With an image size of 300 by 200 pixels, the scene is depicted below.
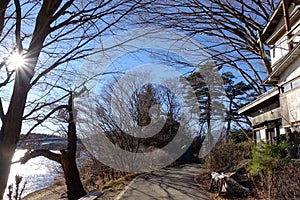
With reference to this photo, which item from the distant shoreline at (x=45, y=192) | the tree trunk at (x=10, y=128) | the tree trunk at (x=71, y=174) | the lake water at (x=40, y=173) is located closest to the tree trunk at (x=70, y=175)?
the tree trunk at (x=71, y=174)

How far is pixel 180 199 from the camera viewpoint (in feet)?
27.3

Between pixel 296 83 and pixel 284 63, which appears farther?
pixel 284 63

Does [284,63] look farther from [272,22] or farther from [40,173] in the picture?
[40,173]

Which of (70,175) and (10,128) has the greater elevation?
(10,128)

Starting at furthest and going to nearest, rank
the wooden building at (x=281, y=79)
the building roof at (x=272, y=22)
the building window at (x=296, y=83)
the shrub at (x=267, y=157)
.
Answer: the building roof at (x=272, y=22)
the wooden building at (x=281, y=79)
the building window at (x=296, y=83)
the shrub at (x=267, y=157)

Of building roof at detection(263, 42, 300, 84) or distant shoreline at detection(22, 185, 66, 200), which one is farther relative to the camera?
distant shoreline at detection(22, 185, 66, 200)

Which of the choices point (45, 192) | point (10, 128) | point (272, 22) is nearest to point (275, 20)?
point (272, 22)

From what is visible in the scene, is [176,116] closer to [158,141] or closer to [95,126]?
[158,141]

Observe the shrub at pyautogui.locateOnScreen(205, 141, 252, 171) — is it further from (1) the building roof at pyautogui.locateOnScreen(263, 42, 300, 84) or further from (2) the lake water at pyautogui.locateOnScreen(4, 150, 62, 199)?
(2) the lake water at pyautogui.locateOnScreen(4, 150, 62, 199)

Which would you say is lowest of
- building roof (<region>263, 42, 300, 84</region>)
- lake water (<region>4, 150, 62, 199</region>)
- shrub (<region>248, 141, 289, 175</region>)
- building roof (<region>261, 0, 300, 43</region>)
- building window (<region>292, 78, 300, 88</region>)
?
lake water (<region>4, 150, 62, 199</region>)

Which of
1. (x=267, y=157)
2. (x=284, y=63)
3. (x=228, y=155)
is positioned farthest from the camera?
(x=228, y=155)

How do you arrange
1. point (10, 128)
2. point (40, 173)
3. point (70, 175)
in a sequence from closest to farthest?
point (10, 128)
point (70, 175)
point (40, 173)

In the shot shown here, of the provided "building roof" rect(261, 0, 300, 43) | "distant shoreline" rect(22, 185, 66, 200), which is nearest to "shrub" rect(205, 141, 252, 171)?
"building roof" rect(261, 0, 300, 43)

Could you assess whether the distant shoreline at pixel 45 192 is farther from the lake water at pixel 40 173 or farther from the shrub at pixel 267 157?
the shrub at pixel 267 157
